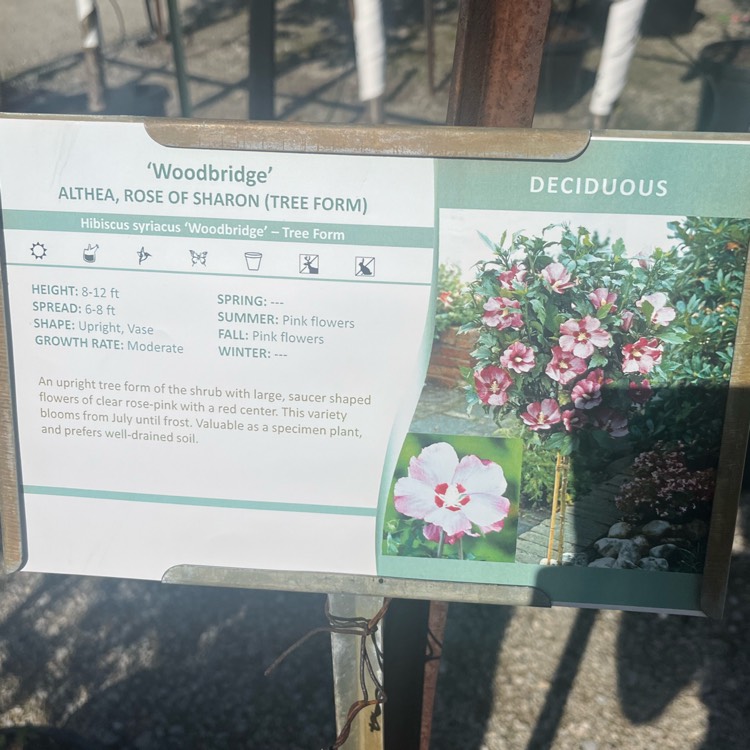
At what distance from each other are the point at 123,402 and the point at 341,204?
0.52 m

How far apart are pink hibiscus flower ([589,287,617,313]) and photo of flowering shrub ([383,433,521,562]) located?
0.26m

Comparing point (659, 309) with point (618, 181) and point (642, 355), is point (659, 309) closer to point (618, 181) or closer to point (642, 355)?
point (642, 355)

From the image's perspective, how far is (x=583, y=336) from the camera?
4.47ft

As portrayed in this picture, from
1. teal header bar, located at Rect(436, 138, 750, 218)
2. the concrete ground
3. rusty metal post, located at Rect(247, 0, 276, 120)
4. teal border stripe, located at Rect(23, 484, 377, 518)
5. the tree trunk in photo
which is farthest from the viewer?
rusty metal post, located at Rect(247, 0, 276, 120)

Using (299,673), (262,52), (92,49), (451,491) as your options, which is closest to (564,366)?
(451,491)

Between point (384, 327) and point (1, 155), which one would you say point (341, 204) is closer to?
point (384, 327)

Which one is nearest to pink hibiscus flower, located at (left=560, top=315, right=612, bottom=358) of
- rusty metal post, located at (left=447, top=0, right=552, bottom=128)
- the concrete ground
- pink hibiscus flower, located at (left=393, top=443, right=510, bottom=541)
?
pink hibiscus flower, located at (left=393, top=443, right=510, bottom=541)

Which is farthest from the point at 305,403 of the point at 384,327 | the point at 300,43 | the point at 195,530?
the point at 300,43

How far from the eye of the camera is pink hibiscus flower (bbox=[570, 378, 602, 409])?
1381 mm

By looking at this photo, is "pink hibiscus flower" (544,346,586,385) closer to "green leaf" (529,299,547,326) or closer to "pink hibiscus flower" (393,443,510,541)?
"green leaf" (529,299,547,326)

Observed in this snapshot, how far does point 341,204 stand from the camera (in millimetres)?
1325

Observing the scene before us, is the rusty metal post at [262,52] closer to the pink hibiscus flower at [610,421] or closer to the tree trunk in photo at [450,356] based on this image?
the tree trunk in photo at [450,356]

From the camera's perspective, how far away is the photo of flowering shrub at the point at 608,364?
131cm

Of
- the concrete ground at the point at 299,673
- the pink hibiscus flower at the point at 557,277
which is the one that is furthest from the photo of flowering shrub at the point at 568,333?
the concrete ground at the point at 299,673
